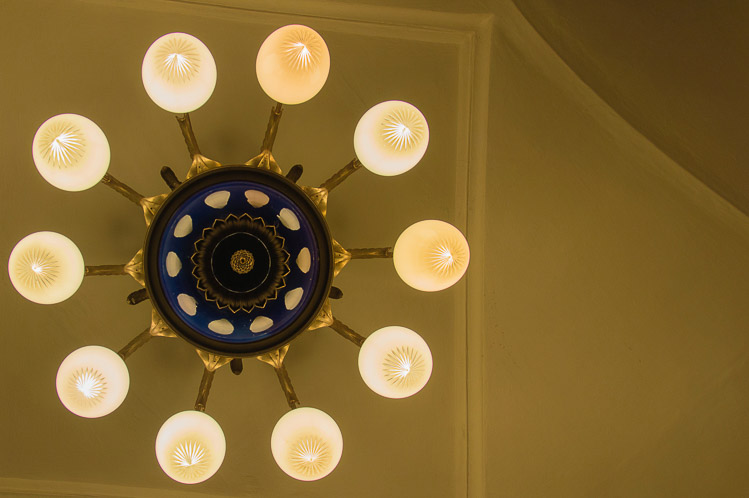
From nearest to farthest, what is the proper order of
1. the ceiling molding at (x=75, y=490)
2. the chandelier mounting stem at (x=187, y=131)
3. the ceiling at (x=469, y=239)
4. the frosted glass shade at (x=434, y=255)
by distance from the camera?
the frosted glass shade at (x=434, y=255) < the chandelier mounting stem at (x=187, y=131) < the ceiling at (x=469, y=239) < the ceiling molding at (x=75, y=490)

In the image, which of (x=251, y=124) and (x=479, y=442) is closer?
(x=251, y=124)

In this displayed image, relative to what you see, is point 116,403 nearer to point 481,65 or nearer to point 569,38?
point 481,65

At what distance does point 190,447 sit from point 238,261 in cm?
79

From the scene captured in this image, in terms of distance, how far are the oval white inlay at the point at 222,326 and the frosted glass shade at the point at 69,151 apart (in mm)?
786

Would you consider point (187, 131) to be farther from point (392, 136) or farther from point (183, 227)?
point (392, 136)

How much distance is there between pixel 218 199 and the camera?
8.63ft

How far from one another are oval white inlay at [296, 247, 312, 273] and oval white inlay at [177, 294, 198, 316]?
0.50 m

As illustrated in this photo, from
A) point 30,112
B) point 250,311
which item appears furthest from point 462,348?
point 30,112

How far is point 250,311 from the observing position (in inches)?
106

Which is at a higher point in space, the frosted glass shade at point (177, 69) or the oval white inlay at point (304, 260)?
the frosted glass shade at point (177, 69)

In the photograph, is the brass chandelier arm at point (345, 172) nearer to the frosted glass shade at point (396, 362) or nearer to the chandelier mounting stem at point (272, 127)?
the chandelier mounting stem at point (272, 127)

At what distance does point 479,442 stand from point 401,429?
21.0 inches

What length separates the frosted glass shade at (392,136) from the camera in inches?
90.8

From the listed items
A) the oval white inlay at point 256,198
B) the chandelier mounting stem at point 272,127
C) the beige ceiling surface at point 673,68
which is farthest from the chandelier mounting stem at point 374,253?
the beige ceiling surface at point 673,68
